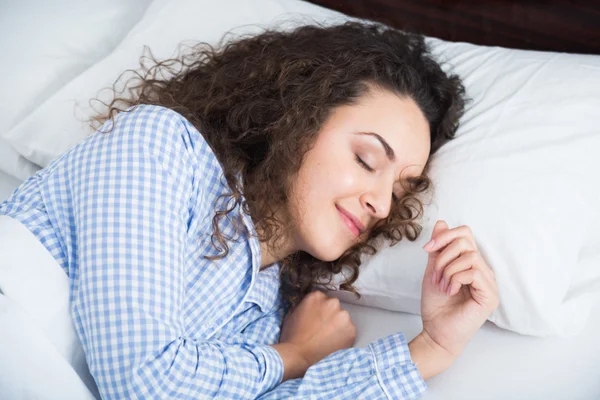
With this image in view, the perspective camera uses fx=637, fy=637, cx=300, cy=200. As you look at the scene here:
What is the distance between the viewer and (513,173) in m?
1.28

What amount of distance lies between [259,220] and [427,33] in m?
0.91

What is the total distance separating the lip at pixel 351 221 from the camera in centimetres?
125

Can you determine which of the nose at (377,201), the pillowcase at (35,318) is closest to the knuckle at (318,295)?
the nose at (377,201)

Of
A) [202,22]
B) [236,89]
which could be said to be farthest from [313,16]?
[236,89]

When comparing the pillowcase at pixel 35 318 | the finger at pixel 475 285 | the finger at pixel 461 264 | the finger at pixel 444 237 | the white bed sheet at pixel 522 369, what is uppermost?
the pillowcase at pixel 35 318

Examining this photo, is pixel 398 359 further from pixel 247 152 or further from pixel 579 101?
pixel 579 101

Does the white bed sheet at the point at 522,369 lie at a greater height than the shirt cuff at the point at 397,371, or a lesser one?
lesser

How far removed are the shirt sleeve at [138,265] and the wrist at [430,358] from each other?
1.03 feet

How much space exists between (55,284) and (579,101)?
3.66 feet

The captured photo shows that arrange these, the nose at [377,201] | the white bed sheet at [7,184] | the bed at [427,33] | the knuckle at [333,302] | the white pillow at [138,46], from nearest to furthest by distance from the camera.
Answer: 1. the bed at [427,33]
2. the nose at [377,201]
3. the knuckle at [333,302]
4. the white pillow at [138,46]
5. the white bed sheet at [7,184]

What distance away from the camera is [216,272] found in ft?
4.15

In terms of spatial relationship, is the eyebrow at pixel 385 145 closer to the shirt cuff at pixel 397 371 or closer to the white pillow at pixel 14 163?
the shirt cuff at pixel 397 371

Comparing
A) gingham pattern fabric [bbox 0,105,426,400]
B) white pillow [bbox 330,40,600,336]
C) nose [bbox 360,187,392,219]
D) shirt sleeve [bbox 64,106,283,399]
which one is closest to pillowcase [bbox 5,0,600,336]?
white pillow [bbox 330,40,600,336]

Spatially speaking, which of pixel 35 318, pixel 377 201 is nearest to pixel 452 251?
pixel 377 201
